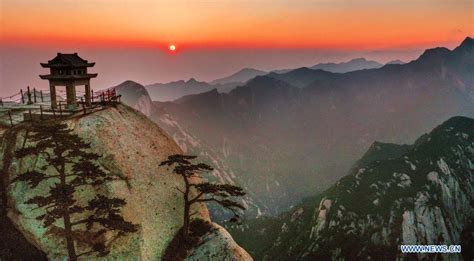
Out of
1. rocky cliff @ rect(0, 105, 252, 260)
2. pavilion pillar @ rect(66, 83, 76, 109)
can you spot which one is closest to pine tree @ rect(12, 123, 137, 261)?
rocky cliff @ rect(0, 105, 252, 260)

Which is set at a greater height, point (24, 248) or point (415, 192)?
point (24, 248)

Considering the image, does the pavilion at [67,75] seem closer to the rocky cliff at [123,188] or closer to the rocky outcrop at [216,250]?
the rocky cliff at [123,188]

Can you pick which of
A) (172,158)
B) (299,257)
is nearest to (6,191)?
(172,158)

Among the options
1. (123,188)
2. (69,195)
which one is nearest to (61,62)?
(123,188)

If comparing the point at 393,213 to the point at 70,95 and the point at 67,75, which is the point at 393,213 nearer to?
the point at 70,95

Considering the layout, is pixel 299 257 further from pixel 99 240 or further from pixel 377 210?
pixel 99 240
